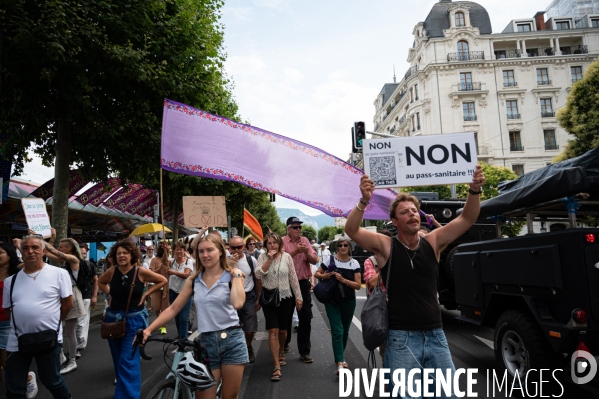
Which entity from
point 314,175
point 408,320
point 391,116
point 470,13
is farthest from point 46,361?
point 391,116

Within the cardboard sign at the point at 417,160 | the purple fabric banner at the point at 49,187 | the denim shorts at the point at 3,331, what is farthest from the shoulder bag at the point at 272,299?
the purple fabric banner at the point at 49,187

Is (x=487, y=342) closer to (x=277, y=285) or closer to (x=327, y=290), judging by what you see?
(x=327, y=290)

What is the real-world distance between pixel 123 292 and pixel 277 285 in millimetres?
2114

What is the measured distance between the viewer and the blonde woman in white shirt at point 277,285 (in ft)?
20.1

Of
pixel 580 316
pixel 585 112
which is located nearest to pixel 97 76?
pixel 580 316

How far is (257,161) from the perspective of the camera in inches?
258

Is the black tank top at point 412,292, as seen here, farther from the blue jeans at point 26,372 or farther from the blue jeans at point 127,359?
the blue jeans at point 26,372

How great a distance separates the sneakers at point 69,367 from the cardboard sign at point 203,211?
336 centimetres

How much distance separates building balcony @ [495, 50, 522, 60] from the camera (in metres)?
48.1

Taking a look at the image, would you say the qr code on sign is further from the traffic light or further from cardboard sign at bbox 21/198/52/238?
the traffic light

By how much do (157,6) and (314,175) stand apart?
23.3 feet

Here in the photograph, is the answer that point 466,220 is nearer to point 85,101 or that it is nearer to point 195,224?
point 195,224

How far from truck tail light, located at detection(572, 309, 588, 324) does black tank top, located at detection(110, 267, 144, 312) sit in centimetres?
427

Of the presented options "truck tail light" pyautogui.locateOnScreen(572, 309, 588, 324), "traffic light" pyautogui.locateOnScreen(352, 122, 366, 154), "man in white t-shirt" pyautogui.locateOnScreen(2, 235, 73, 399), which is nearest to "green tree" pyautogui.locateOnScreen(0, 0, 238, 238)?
"traffic light" pyautogui.locateOnScreen(352, 122, 366, 154)
